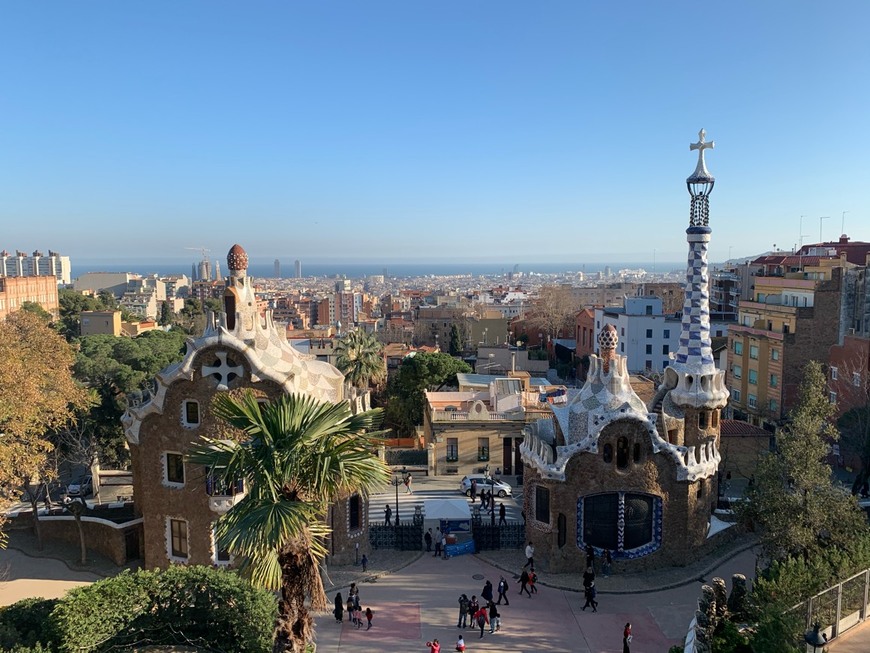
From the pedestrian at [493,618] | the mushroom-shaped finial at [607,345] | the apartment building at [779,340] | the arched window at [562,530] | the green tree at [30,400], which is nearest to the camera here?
the pedestrian at [493,618]

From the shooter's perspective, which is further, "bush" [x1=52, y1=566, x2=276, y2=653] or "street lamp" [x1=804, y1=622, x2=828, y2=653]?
"bush" [x1=52, y1=566, x2=276, y2=653]

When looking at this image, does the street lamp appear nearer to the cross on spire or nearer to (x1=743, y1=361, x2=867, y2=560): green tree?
(x1=743, y1=361, x2=867, y2=560): green tree

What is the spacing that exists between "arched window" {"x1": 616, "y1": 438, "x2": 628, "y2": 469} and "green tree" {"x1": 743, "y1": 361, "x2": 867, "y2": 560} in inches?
177

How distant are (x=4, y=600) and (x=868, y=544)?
93.7 ft

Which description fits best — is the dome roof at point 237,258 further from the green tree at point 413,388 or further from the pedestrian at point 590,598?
the green tree at point 413,388

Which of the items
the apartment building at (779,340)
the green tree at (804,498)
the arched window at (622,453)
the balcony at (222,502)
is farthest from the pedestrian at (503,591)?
the apartment building at (779,340)

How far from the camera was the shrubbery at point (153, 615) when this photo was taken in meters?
17.0

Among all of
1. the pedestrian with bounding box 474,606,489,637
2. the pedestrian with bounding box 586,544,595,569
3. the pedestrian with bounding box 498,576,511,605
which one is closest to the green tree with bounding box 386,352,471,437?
the pedestrian with bounding box 586,544,595,569

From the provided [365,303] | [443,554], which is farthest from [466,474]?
[365,303]

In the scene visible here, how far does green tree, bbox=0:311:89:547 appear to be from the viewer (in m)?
23.2

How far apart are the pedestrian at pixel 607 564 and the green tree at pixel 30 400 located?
21050 millimetres

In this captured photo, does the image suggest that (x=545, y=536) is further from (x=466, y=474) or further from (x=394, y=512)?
(x=466, y=474)

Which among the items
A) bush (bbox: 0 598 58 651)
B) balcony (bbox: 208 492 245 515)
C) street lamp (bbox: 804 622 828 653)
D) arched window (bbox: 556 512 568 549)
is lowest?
arched window (bbox: 556 512 568 549)

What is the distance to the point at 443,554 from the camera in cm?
2659
